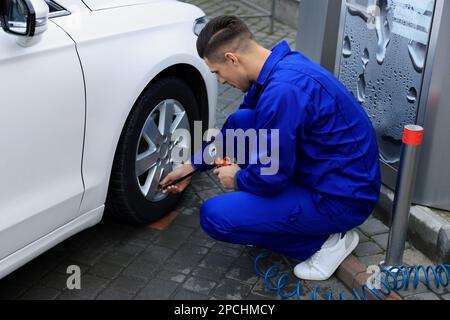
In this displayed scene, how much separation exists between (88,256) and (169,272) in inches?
18.1

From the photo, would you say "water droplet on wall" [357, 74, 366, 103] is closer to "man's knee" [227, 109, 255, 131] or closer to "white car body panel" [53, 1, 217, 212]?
"man's knee" [227, 109, 255, 131]

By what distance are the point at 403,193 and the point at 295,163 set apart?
0.51 metres

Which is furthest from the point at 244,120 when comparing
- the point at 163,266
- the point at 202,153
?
the point at 163,266

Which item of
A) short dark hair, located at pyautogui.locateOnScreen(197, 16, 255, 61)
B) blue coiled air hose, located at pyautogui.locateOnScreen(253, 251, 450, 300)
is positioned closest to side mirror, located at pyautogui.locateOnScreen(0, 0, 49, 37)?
short dark hair, located at pyautogui.locateOnScreen(197, 16, 255, 61)

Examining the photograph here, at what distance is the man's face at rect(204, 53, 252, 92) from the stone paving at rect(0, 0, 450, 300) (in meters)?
0.97

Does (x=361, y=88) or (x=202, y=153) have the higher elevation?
(x=361, y=88)

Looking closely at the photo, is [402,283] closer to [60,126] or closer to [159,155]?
[159,155]

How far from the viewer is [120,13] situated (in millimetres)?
3166

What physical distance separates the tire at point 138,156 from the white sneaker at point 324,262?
88cm

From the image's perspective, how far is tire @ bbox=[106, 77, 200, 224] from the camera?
3199mm

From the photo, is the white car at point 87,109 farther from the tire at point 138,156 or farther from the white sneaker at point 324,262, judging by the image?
the white sneaker at point 324,262

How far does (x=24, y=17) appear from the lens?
8.20 feet

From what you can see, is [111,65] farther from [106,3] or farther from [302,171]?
[302,171]
